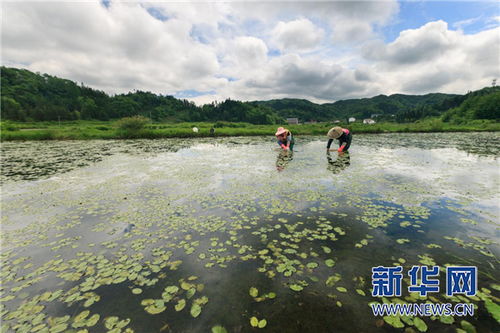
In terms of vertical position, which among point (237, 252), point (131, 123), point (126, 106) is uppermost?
point (126, 106)

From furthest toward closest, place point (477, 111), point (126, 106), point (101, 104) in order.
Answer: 1. point (126, 106)
2. point (101, 104)
3. point (477, 111)

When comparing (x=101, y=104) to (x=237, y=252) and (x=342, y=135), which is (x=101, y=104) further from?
(x=237, y=252)

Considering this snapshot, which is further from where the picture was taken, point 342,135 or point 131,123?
point 131,123

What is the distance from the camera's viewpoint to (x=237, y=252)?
160 inches

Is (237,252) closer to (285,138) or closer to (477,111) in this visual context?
(285,138)

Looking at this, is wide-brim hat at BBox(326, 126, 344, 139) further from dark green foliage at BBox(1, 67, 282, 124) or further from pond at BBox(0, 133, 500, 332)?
dark green foliage at BBox(1, 67, 282, 124)

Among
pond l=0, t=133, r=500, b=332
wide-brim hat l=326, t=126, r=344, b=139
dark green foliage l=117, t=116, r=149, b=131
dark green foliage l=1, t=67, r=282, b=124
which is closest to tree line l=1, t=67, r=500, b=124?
dark green foliage l=1, t=67, r=282, b=124

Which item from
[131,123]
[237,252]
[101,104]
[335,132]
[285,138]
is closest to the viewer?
[237,252]

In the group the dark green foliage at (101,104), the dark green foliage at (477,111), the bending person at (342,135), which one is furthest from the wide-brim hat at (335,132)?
the dark green foliage at (101,104)

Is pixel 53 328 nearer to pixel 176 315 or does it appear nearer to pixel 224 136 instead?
pixel 176 315

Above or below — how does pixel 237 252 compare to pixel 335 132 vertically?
below

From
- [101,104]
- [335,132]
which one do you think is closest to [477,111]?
[335,132]

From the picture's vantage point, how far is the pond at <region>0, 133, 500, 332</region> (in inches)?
105

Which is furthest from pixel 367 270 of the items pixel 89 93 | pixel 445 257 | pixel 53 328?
pixel 89 93
